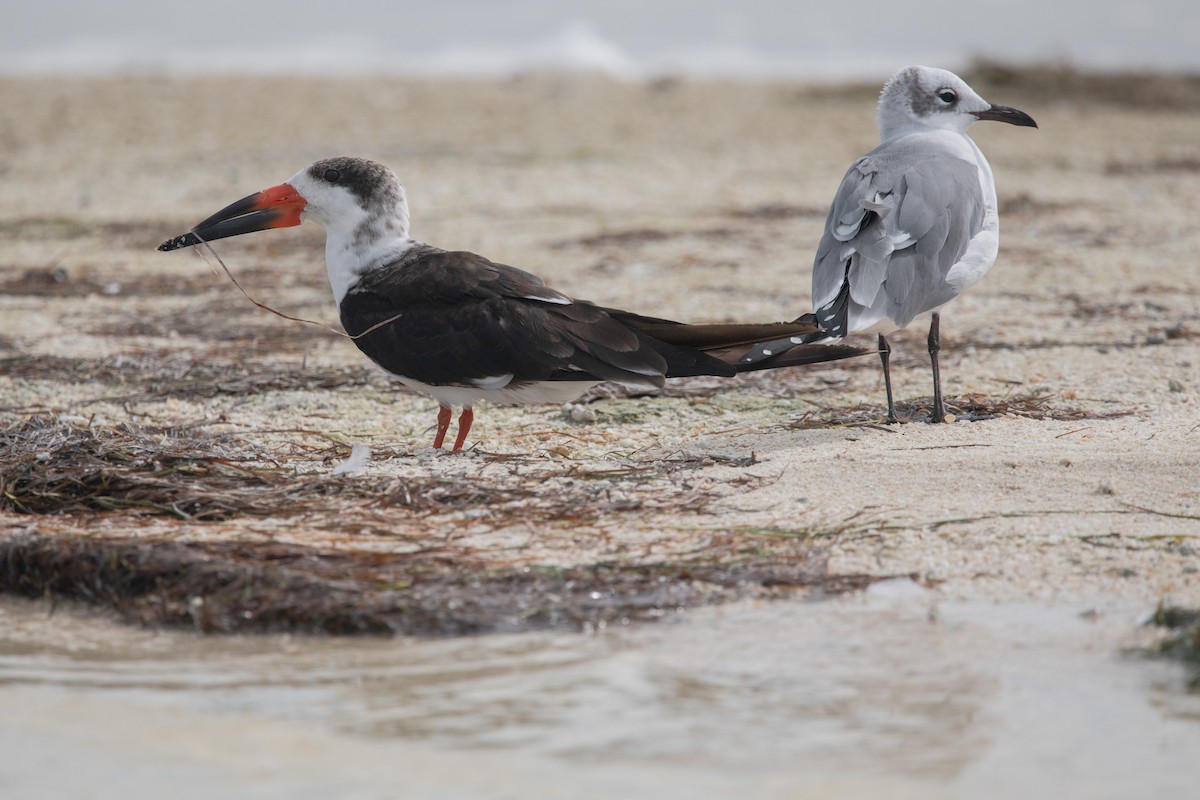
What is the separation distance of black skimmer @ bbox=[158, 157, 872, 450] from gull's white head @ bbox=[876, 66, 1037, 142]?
5.13 ft

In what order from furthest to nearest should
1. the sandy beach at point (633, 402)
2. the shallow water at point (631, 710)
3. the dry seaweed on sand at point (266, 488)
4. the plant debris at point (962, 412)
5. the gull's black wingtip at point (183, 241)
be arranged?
the gull's black wingtip at point (183, 241), the plant debris at point (962, 412), the dry seaweed on sand at point (266, 488), the sandy beach at point (633, 402), the shallow water at point (631, 710)

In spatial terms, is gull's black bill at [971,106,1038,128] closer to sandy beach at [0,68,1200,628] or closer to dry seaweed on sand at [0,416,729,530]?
sandy beach at [0,68,1200,628]

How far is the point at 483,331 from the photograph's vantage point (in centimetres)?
476

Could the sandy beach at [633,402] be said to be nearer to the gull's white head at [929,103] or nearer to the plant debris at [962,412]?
the plant debris at [962,412]

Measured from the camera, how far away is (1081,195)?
452 inches

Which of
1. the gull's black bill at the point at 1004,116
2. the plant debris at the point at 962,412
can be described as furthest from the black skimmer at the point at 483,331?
the gull's black bill at the point at 1004,116

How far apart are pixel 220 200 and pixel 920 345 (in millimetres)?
6710

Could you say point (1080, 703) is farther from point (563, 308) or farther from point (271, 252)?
point (271, 252)

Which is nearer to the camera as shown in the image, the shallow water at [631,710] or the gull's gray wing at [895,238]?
the shallow water at [631,710]

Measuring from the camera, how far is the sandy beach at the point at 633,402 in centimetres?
388

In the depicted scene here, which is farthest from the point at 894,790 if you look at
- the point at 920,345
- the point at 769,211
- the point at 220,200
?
the point at 220,200

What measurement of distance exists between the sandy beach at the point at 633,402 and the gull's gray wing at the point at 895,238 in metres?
0.46

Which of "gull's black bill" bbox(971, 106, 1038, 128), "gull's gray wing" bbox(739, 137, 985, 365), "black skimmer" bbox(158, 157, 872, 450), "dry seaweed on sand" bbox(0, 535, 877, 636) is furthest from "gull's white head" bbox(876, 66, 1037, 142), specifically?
"dry seaweed on sand" bbox(0, 535, 877, 636)

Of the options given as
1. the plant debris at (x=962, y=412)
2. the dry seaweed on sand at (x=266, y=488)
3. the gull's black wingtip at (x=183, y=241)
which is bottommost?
the dry seaweed on sand at (x=266, y=488)
